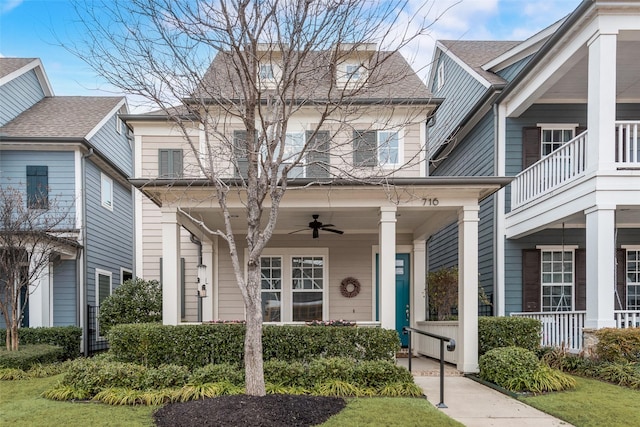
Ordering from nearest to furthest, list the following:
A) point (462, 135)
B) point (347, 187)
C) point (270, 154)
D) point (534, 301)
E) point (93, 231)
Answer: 1. point (270, 154)
2. point (347, 187)
3. point (534, 301)
4. point (93, 231)
5. point (462, 135)

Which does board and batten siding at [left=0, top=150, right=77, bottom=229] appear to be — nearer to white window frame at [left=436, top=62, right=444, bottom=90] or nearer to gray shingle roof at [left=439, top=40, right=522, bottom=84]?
gray shingle roof at [left=439, top=40, right=522, bottom=84]

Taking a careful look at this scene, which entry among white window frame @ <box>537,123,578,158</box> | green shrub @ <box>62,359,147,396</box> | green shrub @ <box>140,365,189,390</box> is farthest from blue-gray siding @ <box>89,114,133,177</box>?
white window frame @ <box>537,123,578,158</box>

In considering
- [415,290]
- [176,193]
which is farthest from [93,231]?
[415,290]

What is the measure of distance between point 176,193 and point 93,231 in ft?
20.2

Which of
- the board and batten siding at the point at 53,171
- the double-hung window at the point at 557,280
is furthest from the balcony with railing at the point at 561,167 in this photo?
the board and batten siding at the point at 53,171

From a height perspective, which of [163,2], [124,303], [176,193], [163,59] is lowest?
[124,303]

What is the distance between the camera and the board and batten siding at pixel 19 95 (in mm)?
11703

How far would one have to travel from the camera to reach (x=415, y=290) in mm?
10203

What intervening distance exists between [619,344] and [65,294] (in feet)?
38.3

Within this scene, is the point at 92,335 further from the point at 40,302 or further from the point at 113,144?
the point at 113,144

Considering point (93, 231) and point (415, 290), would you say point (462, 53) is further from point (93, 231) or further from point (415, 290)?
point (93, 231)

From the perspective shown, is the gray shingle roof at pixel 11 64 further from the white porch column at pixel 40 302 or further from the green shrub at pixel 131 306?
the green shrub at pixel 131 306

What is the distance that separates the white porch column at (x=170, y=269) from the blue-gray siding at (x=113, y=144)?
20.6ft

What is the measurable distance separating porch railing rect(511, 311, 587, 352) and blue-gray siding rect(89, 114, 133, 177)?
11.9 metres
